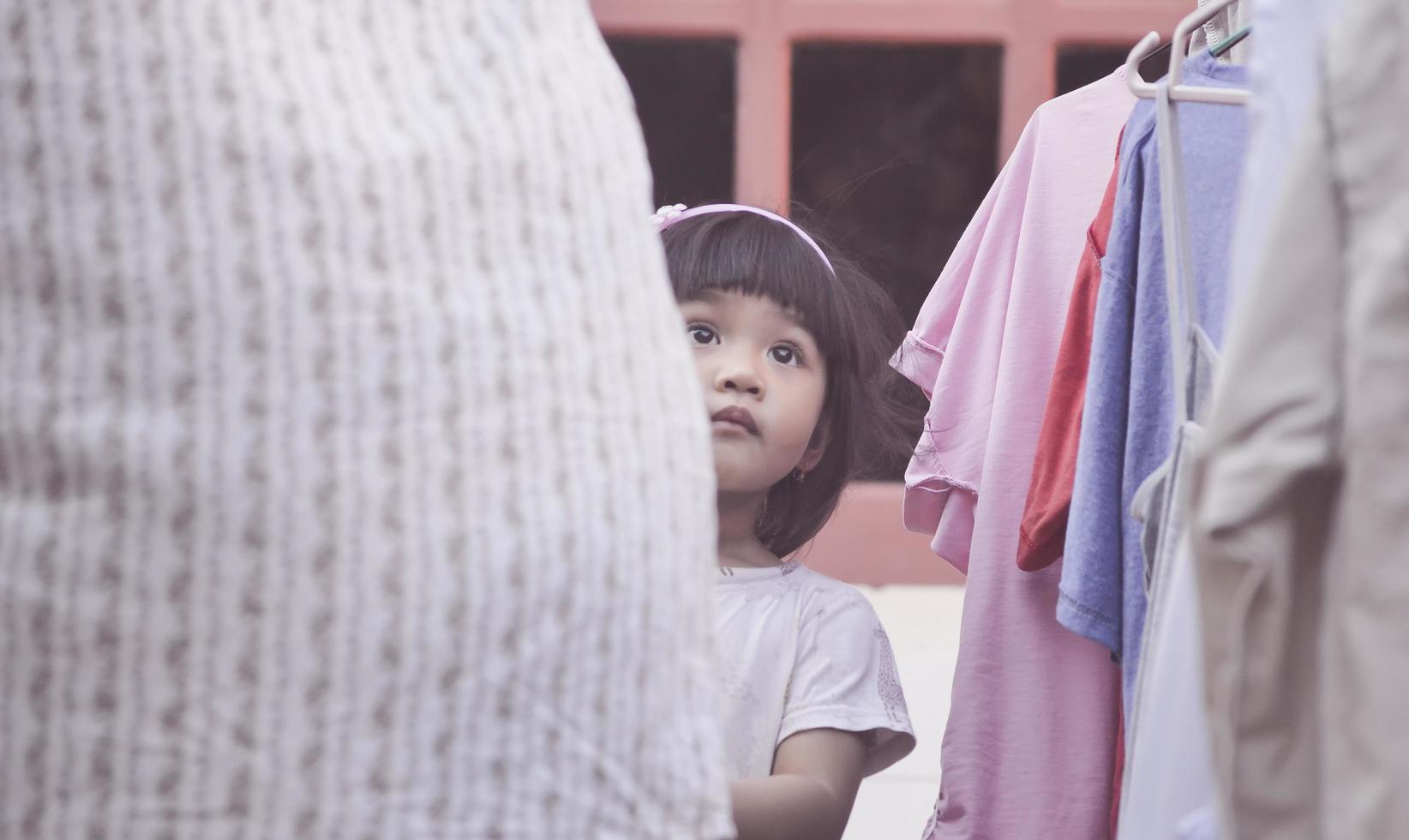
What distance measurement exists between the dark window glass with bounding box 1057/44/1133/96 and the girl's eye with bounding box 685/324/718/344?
2.20 meters

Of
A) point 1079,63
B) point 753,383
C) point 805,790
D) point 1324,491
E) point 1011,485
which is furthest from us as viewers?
point 1079,63

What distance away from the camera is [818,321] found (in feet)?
5.36

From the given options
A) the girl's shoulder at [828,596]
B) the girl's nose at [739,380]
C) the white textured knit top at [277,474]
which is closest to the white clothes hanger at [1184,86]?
the girl's nose at [739,380]

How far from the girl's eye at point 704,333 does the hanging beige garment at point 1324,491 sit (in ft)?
3.14

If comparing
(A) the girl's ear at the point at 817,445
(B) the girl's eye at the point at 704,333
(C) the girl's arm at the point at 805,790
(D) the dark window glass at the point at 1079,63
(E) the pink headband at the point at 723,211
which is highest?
(D) the dark window glass at the point at 1079,63

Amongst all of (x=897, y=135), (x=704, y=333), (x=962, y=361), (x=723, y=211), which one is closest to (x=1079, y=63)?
(x=897, y=135)

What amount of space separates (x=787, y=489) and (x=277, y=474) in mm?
1150

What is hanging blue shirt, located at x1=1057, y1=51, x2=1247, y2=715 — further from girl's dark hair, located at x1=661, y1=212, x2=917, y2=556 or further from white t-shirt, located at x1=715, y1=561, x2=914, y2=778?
girl's dark hair, located at x1=661, y1=212, x2=917, y2=556

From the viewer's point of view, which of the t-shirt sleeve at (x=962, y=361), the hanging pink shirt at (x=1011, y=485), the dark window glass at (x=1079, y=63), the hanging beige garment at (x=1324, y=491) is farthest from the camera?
the dark window glass at (x=1079, y=63)

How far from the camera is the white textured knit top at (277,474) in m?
0.67

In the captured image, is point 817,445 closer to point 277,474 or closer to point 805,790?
point 805,790

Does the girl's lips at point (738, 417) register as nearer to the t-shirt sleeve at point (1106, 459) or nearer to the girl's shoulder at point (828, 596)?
the girl's shoulder at point (828, 596)

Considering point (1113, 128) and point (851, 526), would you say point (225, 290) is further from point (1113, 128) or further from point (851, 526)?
point (851, 526)

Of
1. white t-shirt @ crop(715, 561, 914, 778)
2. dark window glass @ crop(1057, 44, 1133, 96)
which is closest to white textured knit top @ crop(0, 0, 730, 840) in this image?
white t-shirt @ crop(715, 561, 914, 778)
